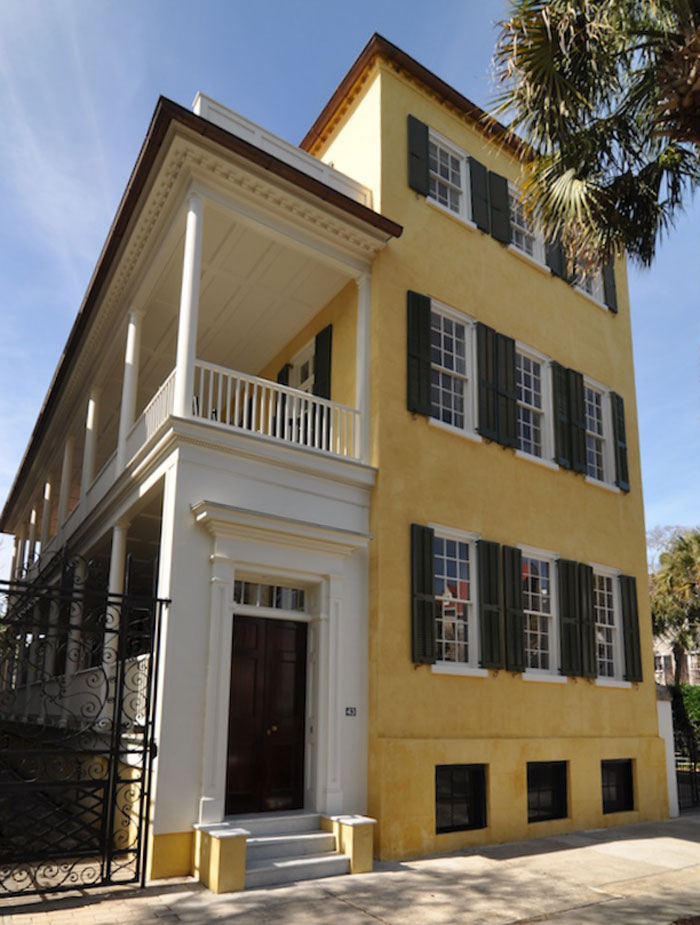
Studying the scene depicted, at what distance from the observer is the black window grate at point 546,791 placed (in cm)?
1203

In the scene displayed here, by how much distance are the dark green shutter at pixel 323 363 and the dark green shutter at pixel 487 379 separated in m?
2.46

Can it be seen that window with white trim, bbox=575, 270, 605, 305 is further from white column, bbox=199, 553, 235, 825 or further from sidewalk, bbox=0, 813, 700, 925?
sidewalk, bbox=0, 813, 700, 925

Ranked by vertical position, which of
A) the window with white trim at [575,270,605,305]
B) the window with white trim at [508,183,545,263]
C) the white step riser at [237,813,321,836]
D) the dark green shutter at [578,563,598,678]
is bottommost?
the white step riser at [237,813,321,836]

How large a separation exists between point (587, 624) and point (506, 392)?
13.8ft

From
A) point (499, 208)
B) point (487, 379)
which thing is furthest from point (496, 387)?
point (499, 208)

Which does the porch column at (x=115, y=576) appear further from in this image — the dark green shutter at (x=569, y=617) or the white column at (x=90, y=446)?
the dark green shutter at (x=569, y=617)

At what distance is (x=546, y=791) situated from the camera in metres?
12.3

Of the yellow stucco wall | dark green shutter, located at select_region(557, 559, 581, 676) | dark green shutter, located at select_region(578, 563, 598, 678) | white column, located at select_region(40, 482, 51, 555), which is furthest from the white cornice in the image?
white column, located at select_region(40, 482, 51, 555)

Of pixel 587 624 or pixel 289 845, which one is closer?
pixel 289 845

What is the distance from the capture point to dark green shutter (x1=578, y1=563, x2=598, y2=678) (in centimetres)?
1334

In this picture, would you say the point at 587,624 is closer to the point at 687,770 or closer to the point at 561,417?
the point at 561,417

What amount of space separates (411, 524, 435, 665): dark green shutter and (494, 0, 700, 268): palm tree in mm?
4349

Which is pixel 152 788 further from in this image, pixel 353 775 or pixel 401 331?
pixel 401 331

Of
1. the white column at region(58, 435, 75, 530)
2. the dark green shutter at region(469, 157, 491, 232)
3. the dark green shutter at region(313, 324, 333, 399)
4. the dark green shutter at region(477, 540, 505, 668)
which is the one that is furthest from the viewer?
the white column at region(58, 435, 75, 530)
